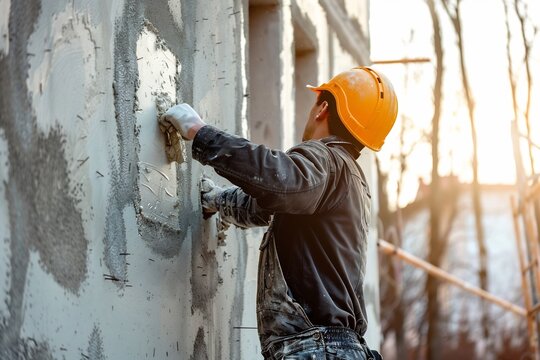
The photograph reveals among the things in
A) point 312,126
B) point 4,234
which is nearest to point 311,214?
point 312,126

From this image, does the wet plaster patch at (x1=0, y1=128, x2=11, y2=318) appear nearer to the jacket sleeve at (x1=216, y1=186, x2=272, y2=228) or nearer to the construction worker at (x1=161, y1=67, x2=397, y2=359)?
the construction worker at (x1=161, y1=67, x2=397, y2=359)

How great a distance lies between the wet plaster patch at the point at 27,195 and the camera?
2.75m

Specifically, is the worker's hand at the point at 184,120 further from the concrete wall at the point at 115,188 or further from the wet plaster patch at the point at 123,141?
the wet plaster patch at the point at 123,141

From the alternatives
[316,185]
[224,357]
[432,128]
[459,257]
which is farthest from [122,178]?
[459,257]

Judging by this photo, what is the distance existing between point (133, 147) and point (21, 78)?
33.3 inches

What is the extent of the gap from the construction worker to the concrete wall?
0.29m

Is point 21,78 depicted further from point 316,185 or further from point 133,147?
point 316,185

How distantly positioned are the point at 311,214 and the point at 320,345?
545 mm

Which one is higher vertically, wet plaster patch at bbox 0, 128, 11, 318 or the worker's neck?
the worker's neck

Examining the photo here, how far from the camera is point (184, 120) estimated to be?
3.75 m

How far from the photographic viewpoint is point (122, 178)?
353cm

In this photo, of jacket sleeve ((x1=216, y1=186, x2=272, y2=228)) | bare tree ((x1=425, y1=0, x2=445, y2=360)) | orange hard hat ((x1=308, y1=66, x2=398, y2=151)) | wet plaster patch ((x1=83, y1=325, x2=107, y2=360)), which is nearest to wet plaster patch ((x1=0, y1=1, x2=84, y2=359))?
wet plaster patch ((x1=83, y1=325, x2=107, y2=360))

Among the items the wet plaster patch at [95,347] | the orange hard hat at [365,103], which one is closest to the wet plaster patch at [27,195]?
the wet plaster patch at [95,347]

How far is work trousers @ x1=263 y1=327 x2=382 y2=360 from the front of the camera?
3.70 meters
